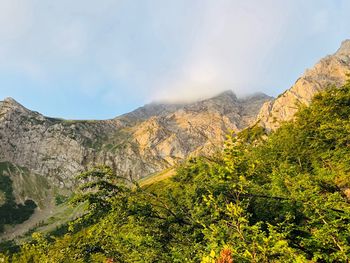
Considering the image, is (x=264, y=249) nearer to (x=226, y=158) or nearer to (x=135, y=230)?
(x=226, y=158)

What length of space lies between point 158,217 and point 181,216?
1.29 m

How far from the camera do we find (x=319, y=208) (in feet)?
39.0

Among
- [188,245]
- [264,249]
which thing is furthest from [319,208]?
[188,245]

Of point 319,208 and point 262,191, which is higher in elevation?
point 262,191

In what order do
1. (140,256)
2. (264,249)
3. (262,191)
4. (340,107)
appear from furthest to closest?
(340,107), (140,256), (262,191), (264,249)

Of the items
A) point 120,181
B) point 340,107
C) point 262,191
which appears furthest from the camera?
point 340,107

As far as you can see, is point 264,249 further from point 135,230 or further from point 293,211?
point 135,230

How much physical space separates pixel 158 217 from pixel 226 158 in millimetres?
6992

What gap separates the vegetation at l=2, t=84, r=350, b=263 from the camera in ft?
35.2

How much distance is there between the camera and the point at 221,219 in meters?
12.0

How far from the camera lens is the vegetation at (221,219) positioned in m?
10.7

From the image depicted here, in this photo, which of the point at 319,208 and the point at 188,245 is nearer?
the point at 319,208

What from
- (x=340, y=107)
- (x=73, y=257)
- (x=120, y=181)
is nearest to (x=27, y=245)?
(x=73, y=257)

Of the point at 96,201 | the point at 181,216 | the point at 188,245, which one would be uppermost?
the point at 96,201
